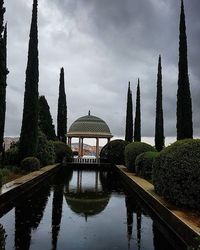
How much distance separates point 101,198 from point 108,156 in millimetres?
24176

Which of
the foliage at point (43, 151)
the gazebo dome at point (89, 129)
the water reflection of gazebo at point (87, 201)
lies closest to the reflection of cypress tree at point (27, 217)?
→ the water reflection of gazebo at point (87, 201)

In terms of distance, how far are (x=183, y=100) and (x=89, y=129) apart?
23852mm

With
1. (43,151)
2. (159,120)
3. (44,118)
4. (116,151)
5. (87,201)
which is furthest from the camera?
(44,118)

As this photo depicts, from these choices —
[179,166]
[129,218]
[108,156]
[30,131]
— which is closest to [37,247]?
[129,218]

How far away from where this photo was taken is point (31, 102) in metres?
24.2

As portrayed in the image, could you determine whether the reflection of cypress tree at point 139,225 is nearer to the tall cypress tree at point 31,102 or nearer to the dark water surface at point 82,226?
the dark water surface at point 82,226

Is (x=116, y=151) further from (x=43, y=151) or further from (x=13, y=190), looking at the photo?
(x=13, y=190)

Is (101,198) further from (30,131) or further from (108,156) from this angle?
(108,156)

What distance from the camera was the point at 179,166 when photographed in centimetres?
935

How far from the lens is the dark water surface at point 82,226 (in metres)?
6.85

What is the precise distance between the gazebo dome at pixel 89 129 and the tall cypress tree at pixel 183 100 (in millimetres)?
23079

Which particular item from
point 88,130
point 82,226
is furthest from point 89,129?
point 82,226

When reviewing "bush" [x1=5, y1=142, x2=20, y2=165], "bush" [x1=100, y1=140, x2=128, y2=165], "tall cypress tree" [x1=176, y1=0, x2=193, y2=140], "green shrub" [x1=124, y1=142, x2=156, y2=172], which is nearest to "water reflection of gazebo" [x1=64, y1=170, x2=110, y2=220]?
"tall cypress tree" [x1=176, y1=0, x2=193, y2=140]

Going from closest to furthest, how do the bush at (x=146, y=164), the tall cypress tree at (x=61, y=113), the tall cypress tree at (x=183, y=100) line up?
the bush at (x=146, y=164) < the tall cypress tree at (x=183, y=100) < the tall cypress tree at (x=61, y=113)
